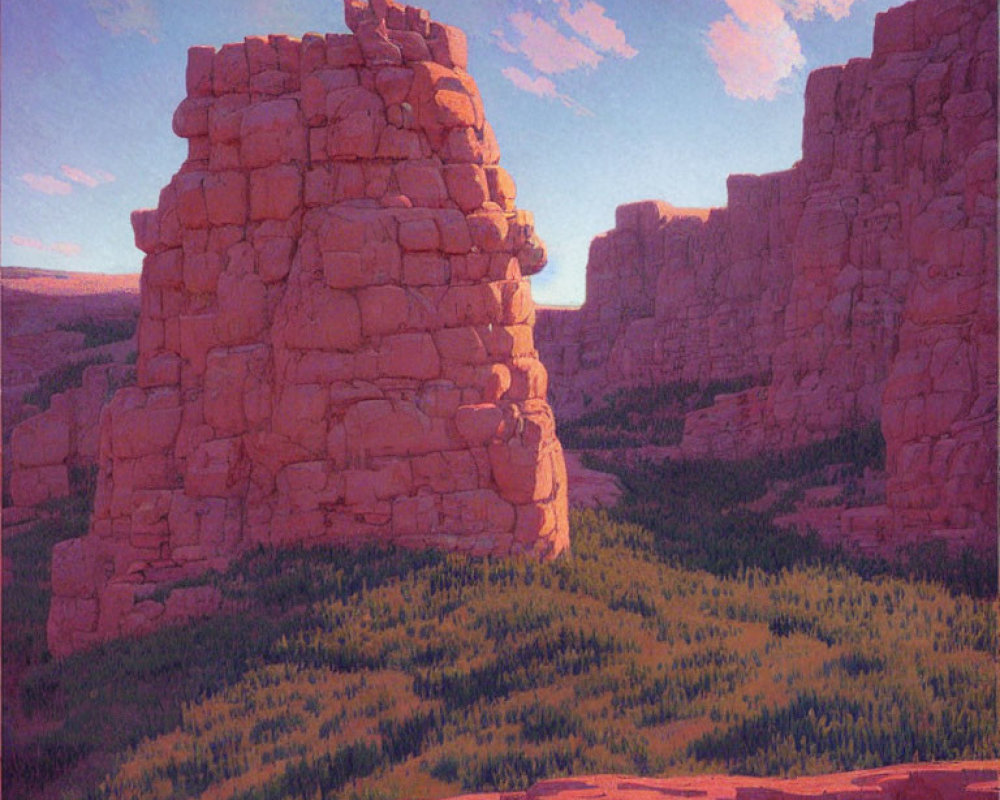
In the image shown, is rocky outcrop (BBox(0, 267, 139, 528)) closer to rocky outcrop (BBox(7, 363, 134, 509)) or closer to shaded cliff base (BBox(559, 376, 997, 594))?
rocky outcrop (BBox(7, 363, 134, 509))

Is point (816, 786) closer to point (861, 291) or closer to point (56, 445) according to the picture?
point (861, 291)

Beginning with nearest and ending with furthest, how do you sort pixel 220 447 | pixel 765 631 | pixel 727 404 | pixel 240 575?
pixel 765 631
pixel 240 575
pixel 220 447
pixel 727 404

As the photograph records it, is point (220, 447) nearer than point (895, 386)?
Yes

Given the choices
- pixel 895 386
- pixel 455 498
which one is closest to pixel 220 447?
pixel 455 498

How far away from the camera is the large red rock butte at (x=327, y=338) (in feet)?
35.1

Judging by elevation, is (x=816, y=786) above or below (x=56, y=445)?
below

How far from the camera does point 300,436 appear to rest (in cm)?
1076

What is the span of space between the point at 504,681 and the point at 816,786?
3.23m

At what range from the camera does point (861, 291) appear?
2070 cm

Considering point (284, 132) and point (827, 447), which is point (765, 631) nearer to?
point (284, 132)

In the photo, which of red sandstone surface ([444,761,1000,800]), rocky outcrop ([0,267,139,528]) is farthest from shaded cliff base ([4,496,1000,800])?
rocky outcrop ([0,267,139,528])

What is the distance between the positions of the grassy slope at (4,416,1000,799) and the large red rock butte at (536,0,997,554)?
2.40m

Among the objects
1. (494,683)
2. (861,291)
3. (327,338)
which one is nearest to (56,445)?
(327,338)

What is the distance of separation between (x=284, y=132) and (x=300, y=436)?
410 cm
